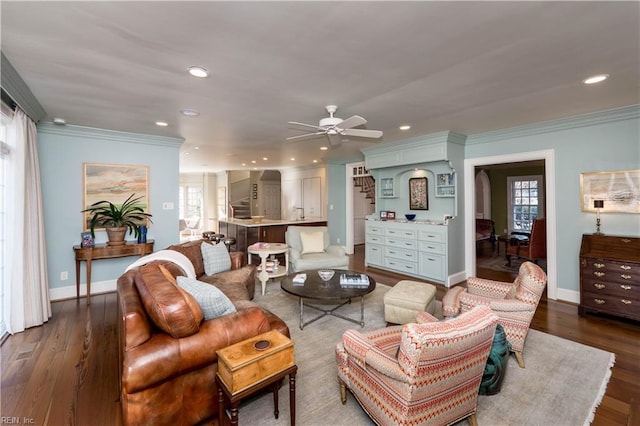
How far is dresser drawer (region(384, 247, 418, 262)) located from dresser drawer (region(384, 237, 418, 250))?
74mm

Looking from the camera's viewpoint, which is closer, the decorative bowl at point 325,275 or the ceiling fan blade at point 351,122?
the ceiling fan blade at point 351,122

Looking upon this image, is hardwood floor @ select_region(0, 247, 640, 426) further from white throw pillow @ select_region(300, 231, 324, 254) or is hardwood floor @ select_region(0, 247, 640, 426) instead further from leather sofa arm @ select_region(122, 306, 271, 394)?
white throw pillow @ select_region(300, 231, 324, 254)

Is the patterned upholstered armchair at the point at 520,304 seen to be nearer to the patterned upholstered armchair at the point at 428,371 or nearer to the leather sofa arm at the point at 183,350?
the patterned upholstered armchair at the point at 428,371

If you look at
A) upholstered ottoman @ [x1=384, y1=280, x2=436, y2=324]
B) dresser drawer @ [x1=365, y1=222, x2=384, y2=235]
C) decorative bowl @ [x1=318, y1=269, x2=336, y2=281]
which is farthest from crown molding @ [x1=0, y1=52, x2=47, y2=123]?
dresser drawer @ [x1=365, y1=222, x2=384, y2=235]

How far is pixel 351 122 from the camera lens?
9.74 feet

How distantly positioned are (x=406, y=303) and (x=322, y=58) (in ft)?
8.02

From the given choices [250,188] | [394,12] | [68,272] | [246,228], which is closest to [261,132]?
[246,228]

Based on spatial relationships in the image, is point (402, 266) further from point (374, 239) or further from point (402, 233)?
point (374, 239)

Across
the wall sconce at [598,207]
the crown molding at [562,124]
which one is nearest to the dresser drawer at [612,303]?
the wall sconce at [598,207]

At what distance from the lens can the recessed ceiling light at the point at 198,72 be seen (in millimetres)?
2390

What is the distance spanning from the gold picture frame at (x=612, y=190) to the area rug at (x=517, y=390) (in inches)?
77.7

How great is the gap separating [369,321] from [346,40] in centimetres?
282

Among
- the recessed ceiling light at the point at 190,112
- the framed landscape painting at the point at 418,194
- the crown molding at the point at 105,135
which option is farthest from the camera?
the framed landscape painting at the point at 418,194

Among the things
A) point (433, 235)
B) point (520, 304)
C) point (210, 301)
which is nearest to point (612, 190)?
point (433, 235)
